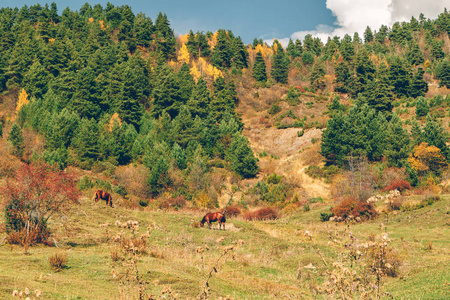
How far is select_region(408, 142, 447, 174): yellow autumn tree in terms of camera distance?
47.1m

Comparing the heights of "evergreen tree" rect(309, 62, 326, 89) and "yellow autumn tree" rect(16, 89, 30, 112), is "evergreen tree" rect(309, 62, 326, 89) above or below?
above

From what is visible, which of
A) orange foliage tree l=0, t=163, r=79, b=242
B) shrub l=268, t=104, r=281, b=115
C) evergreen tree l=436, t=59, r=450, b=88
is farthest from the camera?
evergreen tree l=436, t=59, r=450, b=88

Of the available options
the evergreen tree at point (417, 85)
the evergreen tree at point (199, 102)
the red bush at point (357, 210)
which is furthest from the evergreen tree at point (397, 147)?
the evergreen tree at point (199, 102)

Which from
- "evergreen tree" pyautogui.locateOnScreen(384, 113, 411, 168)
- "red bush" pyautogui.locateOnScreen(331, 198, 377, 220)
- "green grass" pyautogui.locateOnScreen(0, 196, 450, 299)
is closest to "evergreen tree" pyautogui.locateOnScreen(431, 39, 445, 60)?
"evergreen tree" pyautogui.locateOnScreen(384, 113, 411, 168)

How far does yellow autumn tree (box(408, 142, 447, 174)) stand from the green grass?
81.4 ft

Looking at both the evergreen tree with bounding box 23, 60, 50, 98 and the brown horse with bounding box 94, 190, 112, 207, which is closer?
the brown horse with bounding box 94, 190, 112, 207

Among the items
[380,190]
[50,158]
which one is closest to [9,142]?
[50,158]

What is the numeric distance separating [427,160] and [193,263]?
45.7 meters

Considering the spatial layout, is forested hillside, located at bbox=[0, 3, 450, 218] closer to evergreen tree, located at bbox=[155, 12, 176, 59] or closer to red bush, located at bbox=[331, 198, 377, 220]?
evergreen tree, located at bbox=[155, 12, 176, 59]

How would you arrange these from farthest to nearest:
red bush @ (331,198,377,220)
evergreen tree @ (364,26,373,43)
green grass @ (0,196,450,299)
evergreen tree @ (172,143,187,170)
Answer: evergreen tree @ (364,26,373,43), evergreen tree @ (172,143,187,170), red bush @ (331,198,377,220), green grass @ (0,196,450,299)

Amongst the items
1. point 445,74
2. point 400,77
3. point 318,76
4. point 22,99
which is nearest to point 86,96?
point 22,99

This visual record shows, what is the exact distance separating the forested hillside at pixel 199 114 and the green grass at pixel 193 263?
18.5 m

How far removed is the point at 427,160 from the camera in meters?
47.7

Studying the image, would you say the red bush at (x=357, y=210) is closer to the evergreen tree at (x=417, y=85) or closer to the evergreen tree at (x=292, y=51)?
the evergreen tree at (x=417, y=85)
